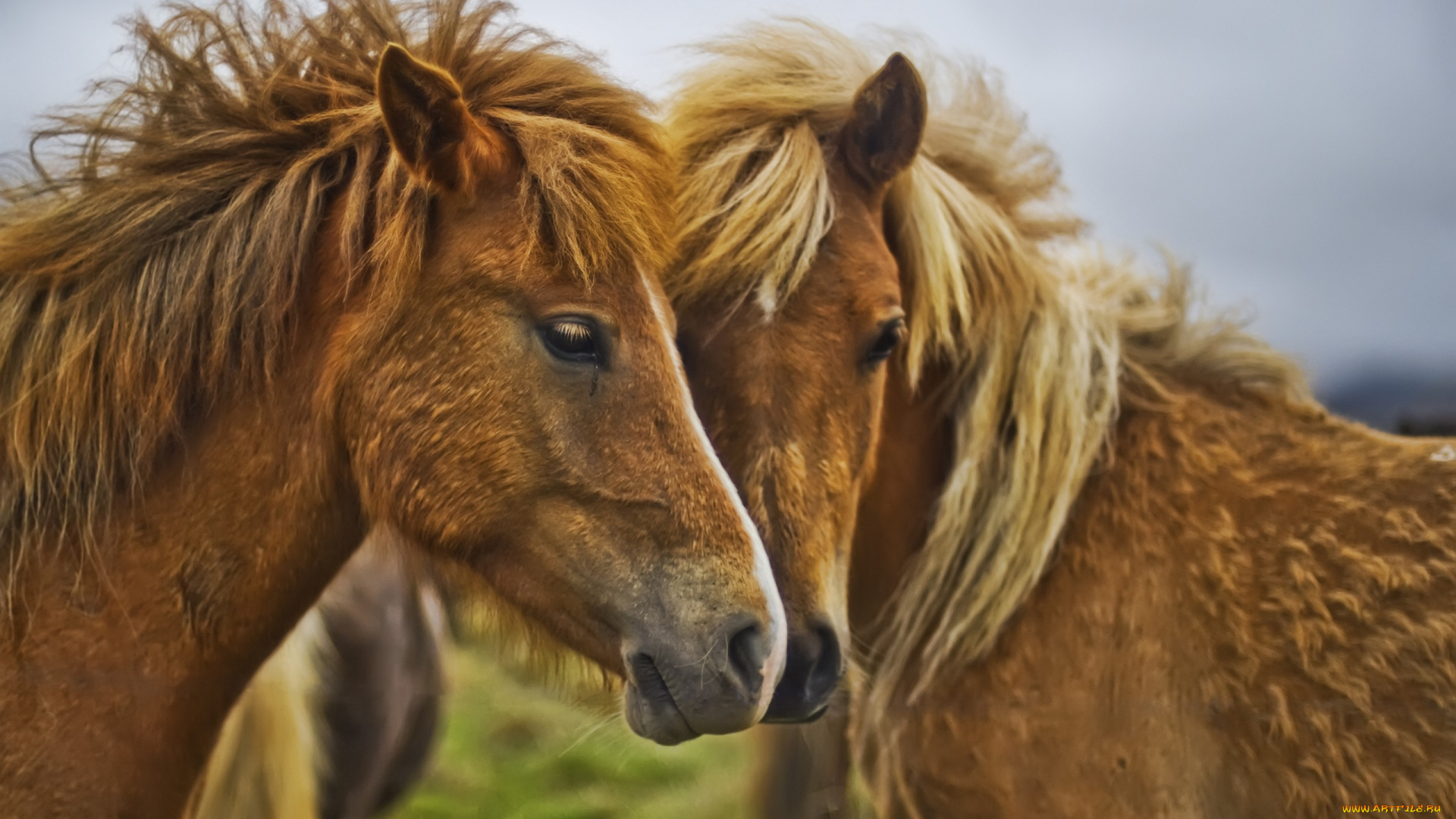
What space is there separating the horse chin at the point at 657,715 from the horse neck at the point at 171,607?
0.69 meters

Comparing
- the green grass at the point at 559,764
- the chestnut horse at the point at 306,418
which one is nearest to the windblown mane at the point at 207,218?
the chestnut horse at the point at 306,418

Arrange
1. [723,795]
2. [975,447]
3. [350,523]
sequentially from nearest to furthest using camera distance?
[350,523] → [975,447] → [723,795]

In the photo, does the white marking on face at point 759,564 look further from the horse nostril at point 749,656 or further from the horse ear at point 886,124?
the horse ear at point 886,124

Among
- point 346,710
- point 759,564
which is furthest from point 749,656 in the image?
point 346,710

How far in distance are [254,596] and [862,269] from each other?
1.55 m

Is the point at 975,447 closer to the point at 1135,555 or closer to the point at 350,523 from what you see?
the point at 1135,555

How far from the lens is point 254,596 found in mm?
2027

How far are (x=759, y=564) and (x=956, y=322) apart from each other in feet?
4.07

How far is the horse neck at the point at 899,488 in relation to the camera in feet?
9.38

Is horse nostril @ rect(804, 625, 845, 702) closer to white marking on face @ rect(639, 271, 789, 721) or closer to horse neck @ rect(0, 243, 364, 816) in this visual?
white marking on face @ rect(639, 271, 789, 721)

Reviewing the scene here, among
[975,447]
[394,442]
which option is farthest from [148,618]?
[975,447]

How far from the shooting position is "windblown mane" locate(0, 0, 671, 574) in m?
1.97

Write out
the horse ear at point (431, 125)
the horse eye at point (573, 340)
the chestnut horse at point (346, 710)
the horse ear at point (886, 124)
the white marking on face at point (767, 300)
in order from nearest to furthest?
the horse ear at point (431, 125) → the horse eye at point (573, 340) → the white marking on face at point (767, 300) → the horse ear at point (886, 124) → the chestnut horse at point (346, 710)

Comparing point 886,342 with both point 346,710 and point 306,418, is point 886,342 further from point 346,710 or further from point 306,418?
point 346,710
